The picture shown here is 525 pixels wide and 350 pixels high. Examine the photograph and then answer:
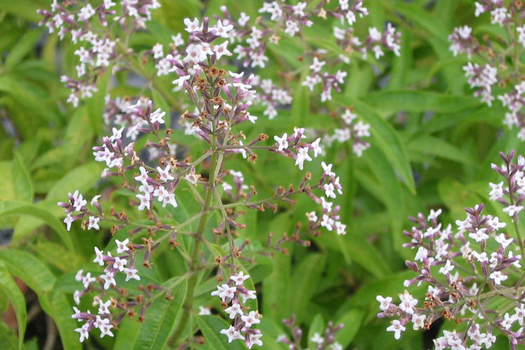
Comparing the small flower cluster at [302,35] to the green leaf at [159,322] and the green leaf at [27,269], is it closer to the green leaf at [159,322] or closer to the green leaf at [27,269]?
the green leaf at [159,322]

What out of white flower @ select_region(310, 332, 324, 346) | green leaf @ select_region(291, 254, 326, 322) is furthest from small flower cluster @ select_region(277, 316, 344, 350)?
green leaf @ select_region(291, 254, 326, 322)

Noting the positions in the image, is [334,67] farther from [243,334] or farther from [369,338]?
[243,334]

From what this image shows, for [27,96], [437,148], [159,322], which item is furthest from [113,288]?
[437,148]

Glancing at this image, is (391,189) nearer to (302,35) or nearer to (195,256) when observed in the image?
(302,35)

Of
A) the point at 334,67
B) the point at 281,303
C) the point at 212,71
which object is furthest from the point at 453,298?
the point at 334,67

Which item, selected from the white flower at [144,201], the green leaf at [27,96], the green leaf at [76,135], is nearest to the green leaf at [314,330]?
the white flower at [144,201]

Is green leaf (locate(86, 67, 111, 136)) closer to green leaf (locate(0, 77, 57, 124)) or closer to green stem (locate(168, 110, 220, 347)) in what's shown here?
green leaf (locate(0, 77, 57, 124))

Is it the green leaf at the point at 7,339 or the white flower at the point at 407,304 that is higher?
the white flower at the point at 407,304
